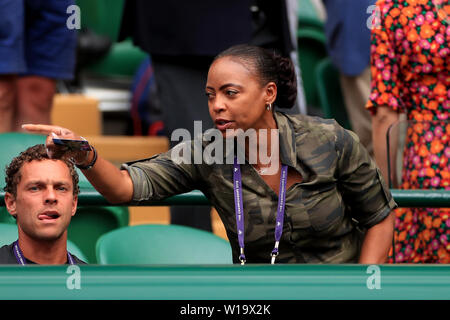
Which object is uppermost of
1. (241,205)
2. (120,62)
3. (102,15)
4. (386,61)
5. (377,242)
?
(102,15)

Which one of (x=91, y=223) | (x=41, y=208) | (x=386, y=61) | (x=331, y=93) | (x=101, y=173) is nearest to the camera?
(x=101, y=173)

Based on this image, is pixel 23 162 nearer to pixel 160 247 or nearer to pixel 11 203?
pixel 11 203

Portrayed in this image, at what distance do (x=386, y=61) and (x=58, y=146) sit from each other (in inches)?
55.7

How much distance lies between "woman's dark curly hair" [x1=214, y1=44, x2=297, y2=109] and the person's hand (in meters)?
0.47

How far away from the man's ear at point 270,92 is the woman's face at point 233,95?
0.01 meters

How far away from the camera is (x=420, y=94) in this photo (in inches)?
132

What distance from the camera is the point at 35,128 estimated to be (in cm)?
232

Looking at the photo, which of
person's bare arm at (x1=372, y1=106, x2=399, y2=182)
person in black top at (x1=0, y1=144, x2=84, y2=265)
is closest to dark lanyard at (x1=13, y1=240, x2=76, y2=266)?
person in black top at (x1=0, y1=144, x2=84, y2=265)

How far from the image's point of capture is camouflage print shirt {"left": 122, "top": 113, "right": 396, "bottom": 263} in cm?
266

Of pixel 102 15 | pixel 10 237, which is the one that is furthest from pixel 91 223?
pixel 102 15

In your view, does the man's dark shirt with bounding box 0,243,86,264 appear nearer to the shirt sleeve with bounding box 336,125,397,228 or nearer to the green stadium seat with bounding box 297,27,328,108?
the shirt sleeve with bounding box 336,125,397,228

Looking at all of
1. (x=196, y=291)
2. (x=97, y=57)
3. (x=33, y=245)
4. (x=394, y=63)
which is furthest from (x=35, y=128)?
(x=97, y=57)

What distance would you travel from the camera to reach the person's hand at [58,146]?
231 cm
